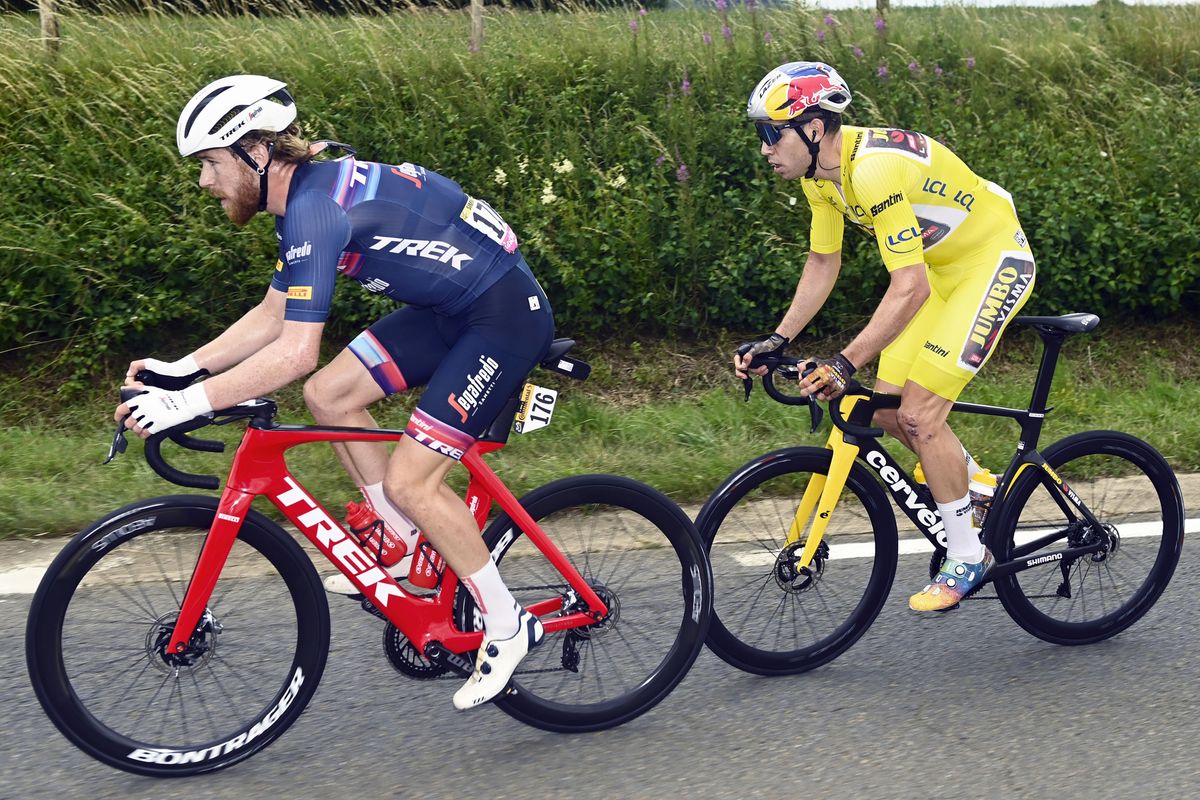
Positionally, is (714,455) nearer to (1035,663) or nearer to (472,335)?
(1035,663)

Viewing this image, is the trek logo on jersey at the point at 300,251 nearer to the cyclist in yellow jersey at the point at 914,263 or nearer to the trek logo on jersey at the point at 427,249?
the trek logo on jersey at the point at 427,249

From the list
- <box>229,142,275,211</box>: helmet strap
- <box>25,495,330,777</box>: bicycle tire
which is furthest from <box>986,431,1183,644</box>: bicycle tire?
<box>229,142,275,211</box>: helmet strap

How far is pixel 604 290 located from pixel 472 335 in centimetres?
448

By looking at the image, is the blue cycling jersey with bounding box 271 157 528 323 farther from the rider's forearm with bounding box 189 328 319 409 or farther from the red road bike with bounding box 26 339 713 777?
the red road bike with bounding box 26 339 713 777

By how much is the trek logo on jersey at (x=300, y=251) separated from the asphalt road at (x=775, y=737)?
1.45 metres

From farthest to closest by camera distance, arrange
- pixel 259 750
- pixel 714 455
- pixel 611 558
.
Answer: pixel 714 455
pixel 611 558
pixel 259 750

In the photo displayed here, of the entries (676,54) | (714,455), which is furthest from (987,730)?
(676,54)

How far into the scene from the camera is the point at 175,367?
3.66 metres

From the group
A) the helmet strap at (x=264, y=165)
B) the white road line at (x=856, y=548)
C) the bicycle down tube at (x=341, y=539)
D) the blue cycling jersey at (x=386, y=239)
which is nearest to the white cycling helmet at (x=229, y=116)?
the helmet strap at (x=264, y=165)

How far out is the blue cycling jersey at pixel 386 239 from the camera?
338 centimetres

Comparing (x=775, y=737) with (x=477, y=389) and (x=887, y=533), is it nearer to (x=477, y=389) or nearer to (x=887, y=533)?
(x=887, y=533)

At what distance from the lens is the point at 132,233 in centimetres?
776

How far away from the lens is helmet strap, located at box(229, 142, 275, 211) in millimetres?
3438

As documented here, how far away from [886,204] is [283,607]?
7.32ft
